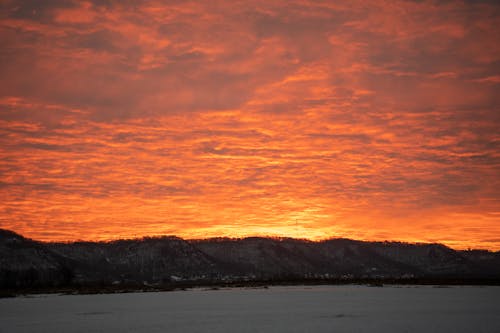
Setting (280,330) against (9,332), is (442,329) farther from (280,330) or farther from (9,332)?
(9,332)

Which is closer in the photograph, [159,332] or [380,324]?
[159,332]

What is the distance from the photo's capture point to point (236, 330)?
70.4 metres

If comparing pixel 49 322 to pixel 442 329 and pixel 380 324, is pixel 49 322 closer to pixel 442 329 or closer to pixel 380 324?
pixel 380 324

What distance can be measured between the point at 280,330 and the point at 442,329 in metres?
19.1

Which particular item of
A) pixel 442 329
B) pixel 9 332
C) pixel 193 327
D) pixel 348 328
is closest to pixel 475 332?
pixel 442 329

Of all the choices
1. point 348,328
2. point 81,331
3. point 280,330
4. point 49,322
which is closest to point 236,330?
point 280,330

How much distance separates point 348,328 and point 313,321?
13.1m

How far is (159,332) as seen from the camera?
231 feet

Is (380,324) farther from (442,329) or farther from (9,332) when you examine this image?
(9,332)

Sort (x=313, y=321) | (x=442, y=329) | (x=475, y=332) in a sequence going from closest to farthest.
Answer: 1. (x=475, y=332)
2. (x=442, y=329)
3. (x=313, y=321)

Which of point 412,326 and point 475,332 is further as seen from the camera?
point 412,326

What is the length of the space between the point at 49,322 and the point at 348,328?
148 feet

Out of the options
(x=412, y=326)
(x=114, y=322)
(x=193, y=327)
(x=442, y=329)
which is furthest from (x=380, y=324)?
(x=114, y=322)

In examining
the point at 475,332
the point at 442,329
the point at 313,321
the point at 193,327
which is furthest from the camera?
the point at 313,321
